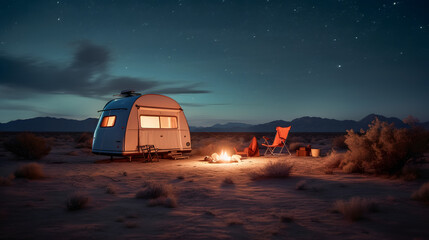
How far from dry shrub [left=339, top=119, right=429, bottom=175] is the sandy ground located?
555 mm

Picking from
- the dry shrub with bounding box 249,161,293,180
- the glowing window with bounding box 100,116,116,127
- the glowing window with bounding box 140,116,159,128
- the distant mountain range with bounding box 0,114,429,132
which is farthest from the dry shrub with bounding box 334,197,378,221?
the distant mountain range with bounding box 0,114,429,132

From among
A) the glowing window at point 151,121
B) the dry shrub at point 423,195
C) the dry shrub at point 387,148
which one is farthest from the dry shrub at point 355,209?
the glowing window at point 151,121

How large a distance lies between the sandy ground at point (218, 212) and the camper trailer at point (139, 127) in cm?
399

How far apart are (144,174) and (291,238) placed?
227 inches

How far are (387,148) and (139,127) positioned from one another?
8718 mm

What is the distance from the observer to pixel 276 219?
157 inches

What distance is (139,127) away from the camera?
11172mm

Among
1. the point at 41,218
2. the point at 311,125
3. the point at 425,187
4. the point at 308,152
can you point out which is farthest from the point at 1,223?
the point at 311,125

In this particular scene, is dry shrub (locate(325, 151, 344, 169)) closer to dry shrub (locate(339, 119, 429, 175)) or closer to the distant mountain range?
dry shrub (locate(339, 119, 429, 175))

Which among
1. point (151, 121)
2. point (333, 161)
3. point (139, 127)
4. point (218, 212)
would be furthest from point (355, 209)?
point (151, 121)

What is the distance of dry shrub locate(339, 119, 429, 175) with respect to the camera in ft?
22.2

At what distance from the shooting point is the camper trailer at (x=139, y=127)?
1085 cm

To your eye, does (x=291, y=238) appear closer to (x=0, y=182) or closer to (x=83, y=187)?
(x=83, y=187)

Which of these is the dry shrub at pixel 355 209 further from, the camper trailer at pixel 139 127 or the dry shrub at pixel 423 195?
the camper trailer at pixel 139 127
